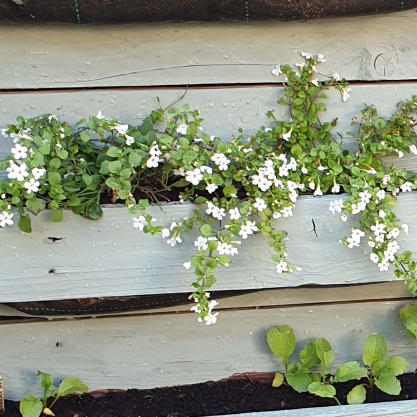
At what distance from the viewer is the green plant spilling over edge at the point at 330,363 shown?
45.8 inches

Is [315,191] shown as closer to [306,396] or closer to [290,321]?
[290,321]

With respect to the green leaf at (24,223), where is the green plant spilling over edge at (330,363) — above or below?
below

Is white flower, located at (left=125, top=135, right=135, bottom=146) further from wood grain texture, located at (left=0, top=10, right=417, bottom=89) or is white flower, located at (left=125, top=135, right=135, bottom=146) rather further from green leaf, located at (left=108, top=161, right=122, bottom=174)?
wood grain texture, located at (left=0, top=10, right=417, bottom=89)

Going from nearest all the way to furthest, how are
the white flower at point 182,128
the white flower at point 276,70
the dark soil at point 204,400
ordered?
the white flower at point 182,128 < the white flower at point 276,70 < the dark soil at point 204,400

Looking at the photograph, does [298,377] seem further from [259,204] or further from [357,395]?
[259,204]

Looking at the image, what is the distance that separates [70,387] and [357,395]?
0.65 m

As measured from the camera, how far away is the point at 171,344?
1182mm

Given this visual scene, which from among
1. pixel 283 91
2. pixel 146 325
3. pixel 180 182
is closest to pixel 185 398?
pixel 146 325

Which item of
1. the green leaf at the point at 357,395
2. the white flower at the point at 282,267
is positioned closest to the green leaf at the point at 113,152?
the white flower at the point at 282,267

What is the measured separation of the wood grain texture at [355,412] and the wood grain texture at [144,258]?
11.4 inches

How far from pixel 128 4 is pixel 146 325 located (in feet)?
2.25

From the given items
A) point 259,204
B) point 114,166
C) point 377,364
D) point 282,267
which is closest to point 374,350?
point 377,364

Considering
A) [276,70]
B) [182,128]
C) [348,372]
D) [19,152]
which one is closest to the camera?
[19,152]

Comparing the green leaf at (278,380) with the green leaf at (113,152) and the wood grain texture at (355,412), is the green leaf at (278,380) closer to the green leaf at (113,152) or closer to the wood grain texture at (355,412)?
the wood grain texture at (355,412)
